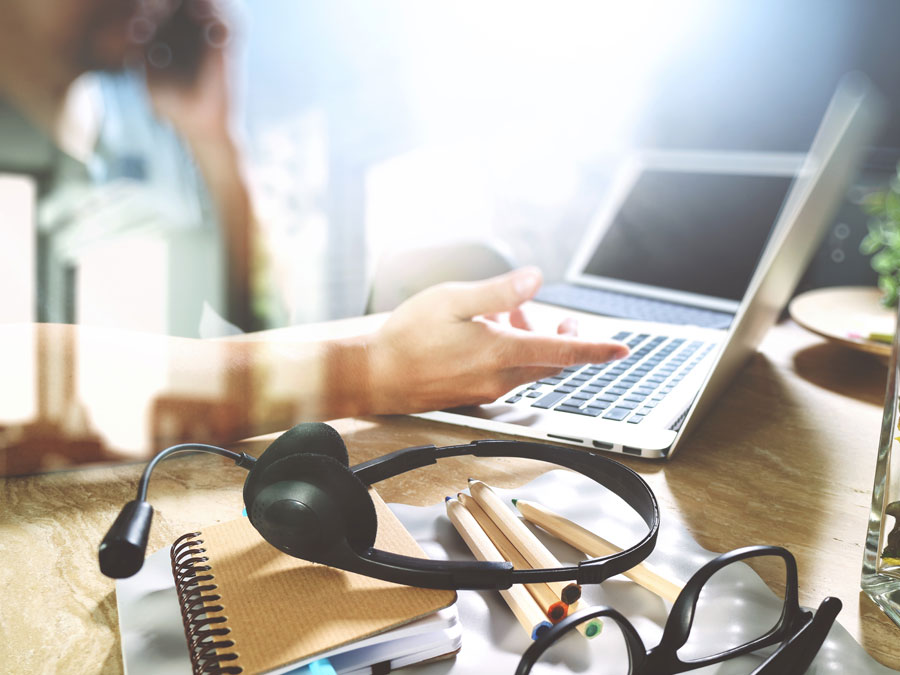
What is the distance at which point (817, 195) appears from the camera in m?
0.59

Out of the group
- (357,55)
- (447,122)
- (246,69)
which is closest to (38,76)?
(246,69)

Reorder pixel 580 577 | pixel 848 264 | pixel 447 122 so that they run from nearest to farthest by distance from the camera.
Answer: pixel 580 577
pixel 848 264
pixel 447 122

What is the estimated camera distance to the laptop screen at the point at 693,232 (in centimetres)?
95

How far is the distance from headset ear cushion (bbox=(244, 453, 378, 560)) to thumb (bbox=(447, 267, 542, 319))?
0.27 meters

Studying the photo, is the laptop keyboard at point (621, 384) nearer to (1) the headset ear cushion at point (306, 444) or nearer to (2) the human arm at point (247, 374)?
(2) the human arm at point (247, 374)

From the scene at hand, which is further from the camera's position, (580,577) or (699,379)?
(699,379)

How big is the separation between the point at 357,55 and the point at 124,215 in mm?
770

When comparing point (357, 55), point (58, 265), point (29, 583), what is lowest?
point (58, 265)

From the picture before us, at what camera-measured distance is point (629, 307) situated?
89 cm

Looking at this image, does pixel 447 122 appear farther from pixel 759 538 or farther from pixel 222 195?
pixel 759 538

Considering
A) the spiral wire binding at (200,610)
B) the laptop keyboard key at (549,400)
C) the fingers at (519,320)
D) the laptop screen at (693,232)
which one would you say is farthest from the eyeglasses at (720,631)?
the laptop screen at (693,232)

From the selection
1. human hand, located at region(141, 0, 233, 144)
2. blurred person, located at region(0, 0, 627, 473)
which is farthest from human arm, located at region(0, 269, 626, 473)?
human hand, located at region(141, 0, 233, 144)

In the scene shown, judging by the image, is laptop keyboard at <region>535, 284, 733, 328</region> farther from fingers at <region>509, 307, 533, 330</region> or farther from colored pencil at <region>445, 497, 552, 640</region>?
colored pencil at <region>445, 497, 552, 640</region>

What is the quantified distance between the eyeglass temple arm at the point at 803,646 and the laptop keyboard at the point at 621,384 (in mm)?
228
